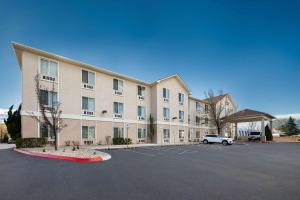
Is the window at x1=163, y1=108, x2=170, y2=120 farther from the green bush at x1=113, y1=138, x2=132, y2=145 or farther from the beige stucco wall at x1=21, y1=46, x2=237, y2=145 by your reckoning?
the green bush at x1=113, y1=138, x2=132, y2=145

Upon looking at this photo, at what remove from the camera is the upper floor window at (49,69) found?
804 inches

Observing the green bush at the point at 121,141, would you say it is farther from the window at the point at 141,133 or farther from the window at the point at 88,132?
the window at the point at 141,133

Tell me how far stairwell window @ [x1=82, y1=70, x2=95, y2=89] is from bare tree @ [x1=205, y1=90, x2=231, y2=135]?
25314 millimetres

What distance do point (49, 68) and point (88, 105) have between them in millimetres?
5821

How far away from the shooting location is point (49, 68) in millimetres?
20859

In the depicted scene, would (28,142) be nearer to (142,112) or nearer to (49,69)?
(49,69)

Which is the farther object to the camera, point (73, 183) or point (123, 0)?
point (123, 0)

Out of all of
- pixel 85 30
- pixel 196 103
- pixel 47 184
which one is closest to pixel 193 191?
pixel 47 184

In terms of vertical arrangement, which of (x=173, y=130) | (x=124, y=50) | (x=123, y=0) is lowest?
(x=173, y=130)

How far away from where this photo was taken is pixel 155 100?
3094cm

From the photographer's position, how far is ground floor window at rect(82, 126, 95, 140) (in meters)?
22.8

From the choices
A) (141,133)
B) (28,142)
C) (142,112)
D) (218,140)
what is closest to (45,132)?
(28,142)

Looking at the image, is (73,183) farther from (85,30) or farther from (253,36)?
(253,36)

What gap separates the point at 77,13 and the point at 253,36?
19.9m
